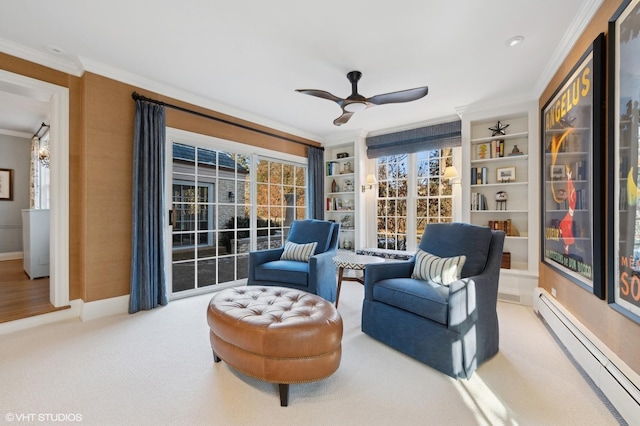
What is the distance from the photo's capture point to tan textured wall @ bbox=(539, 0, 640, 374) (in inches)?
61.1

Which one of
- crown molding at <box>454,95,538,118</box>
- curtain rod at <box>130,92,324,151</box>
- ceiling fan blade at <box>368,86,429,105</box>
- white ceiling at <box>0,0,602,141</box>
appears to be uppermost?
white ceiling at <box>0,0,602,141</box>

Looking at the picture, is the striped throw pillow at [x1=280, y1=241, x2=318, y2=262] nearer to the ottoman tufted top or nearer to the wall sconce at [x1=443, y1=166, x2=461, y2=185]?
the ottoman tufted top

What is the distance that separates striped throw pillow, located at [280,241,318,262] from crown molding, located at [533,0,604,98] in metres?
3.04

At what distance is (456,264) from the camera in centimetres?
231

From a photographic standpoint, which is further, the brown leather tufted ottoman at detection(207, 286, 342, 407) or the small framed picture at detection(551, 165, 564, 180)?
the small framed picture at detection(551, 165, 564, 180)

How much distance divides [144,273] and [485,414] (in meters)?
3.25

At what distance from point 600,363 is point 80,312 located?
14.2ft

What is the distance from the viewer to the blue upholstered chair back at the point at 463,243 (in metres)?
2.32

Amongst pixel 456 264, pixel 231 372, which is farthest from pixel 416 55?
pixel 231 372

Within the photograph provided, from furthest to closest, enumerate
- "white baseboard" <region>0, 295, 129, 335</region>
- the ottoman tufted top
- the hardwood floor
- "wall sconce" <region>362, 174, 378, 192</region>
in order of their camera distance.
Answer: "wall sconce" <region>362, 174, 378, 192</region> → the hardwood floor → "white baseboard" <region>0, 295, 129, 335</region> → the ottoman tufted top

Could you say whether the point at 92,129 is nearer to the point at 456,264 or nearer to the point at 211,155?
the point at 211,155

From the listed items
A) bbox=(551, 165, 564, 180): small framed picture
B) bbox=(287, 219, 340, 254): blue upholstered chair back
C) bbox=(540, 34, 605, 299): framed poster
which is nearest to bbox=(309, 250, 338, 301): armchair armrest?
bbox=(287, 219, 340, 254): blue upholstered chair back

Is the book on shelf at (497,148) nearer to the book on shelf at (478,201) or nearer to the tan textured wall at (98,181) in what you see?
the book on shelf at (478,201)

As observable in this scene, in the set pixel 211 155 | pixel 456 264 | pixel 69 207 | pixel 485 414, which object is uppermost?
pixel 211 155
